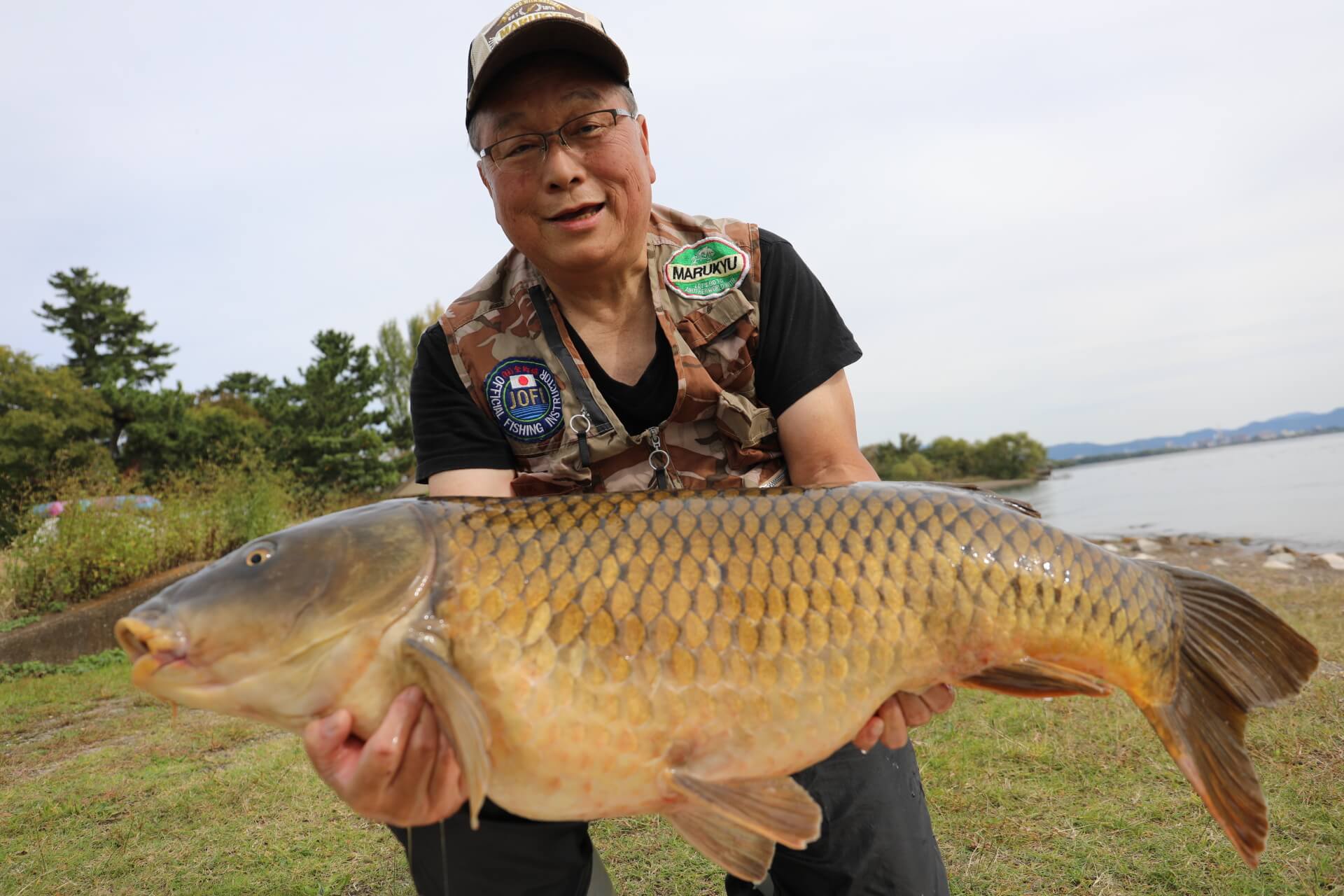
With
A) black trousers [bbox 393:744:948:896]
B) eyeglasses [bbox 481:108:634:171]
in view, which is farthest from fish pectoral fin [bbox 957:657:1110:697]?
eyeglasses [bbox 481:108:634:171]

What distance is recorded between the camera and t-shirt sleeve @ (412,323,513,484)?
103 inches

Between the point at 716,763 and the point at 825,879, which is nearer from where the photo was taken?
the point at 716,763

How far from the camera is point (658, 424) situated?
100 inches

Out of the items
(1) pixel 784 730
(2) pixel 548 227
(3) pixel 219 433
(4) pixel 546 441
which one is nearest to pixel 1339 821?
(1) pixel 784 730

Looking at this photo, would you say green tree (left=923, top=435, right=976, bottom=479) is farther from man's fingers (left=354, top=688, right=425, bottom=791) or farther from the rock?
man's fingers (left=354, top=688, right=425, bottom=791)

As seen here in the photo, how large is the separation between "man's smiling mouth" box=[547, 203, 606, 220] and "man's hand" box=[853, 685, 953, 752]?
1547 mm

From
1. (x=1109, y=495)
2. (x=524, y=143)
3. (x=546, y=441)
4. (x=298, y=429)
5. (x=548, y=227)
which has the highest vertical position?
(x=298, y=429)

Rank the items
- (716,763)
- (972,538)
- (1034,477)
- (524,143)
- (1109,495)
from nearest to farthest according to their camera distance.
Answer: (716,763) < (972,538) < (524,143) < (1109,495) < (1034,477)

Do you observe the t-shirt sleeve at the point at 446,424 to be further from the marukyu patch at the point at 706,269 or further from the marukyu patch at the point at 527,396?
the marukyu patch at the point at 706,269

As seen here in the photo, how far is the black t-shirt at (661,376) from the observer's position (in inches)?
101

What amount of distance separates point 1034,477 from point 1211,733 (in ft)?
151

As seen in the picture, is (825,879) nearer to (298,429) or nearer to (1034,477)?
(298,429)

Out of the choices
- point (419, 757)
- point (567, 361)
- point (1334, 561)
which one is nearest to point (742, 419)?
point (567, 361)

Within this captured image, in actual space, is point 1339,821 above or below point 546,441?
below
